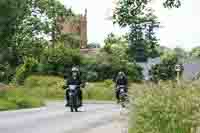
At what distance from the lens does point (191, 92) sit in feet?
46.7

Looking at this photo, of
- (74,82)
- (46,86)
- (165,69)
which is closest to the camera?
(74,82)

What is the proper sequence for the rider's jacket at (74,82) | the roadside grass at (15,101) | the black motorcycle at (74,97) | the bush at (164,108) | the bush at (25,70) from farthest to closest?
the bush at (25,70), the roadside grass at (15,101), the black motorcycle at (74,97), the rider's jacket at (74,82), the bush at (164,108)

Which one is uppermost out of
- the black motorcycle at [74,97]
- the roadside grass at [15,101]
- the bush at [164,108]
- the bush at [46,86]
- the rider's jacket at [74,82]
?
the bush at [164,108]

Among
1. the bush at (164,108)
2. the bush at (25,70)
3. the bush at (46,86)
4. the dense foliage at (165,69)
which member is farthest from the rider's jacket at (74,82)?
the dense foliage at (165,69)

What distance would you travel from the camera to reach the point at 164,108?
14234mm

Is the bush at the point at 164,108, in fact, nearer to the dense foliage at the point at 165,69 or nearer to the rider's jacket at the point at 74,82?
the rider's jacket at the point at 74,82

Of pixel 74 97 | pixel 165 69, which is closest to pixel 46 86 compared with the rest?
pixel 165 69

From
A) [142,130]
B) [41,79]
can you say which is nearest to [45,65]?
[41,79]

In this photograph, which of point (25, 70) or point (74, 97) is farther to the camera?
point (25, 70)

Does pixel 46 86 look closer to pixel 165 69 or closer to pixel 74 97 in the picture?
pixel 165 69

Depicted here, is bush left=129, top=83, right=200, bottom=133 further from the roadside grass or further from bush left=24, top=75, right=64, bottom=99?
bush left=24, top=75, right=64, bottom=99

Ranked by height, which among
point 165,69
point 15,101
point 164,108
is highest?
point 164,108

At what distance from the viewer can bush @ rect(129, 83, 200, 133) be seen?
1345 centimetres

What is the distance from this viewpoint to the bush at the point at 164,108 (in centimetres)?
1345
